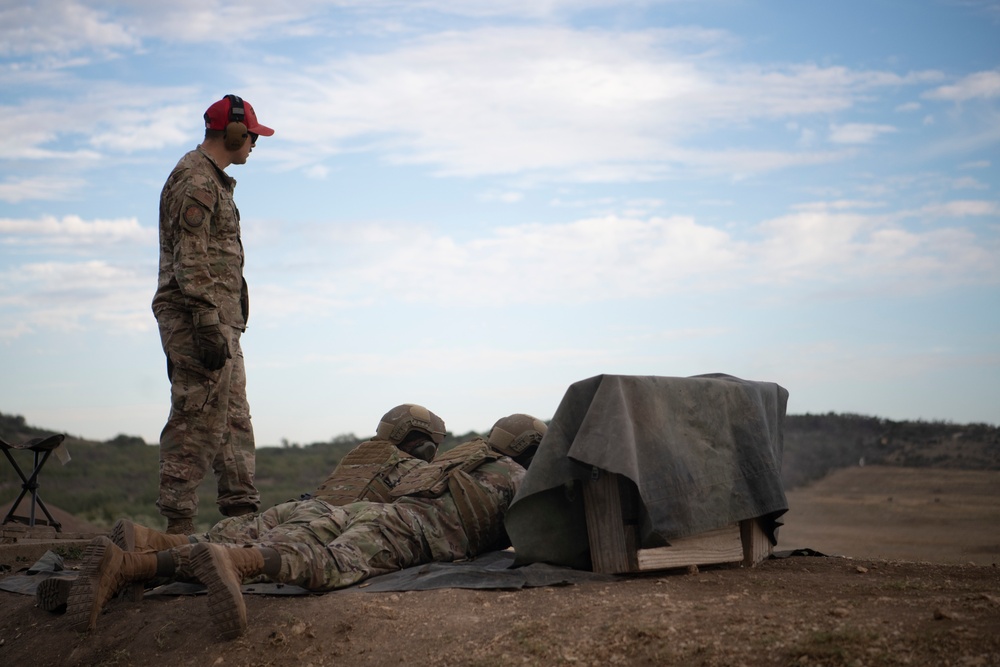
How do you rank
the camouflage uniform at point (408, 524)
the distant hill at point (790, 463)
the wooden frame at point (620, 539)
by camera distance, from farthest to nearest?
the distant hill at point (790, 463)
the camouflage uniform at point (408, 524)
the wooden frame at point (620, 539)

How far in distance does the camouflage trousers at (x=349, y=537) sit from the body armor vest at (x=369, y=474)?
35cm

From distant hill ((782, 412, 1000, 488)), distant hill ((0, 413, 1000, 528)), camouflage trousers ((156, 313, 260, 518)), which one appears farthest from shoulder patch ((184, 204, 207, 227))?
distant hill ((782, 412, 1000, 488))

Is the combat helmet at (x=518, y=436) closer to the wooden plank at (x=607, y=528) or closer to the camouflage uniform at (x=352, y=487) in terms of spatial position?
the camouflage uniform at (x=352, y=487)

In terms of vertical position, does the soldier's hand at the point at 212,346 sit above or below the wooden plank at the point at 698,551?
above

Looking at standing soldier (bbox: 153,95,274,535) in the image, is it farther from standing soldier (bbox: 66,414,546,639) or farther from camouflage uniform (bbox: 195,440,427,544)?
standing soldier (bbox: 66,414,546,639)

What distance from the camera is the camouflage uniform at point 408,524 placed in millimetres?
5504

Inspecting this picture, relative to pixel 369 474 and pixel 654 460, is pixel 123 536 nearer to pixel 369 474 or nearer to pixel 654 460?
pixel 369 474

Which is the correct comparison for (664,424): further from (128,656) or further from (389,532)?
(128,656)

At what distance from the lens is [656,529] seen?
521cm

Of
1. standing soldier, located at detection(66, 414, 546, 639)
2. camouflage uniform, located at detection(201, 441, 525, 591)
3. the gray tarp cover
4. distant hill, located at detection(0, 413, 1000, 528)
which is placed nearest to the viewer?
standing soldier, located at detection(66, 414, 546, 639)

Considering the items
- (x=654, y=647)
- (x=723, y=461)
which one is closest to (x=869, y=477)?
(x=723, y=461)

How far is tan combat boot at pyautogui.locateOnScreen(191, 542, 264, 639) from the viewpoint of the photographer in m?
4.56

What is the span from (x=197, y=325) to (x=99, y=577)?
2.07 metres

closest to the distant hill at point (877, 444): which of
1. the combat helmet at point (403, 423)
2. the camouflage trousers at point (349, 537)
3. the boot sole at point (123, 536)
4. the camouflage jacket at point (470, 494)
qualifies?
the combat helmet at point (403, 423)
